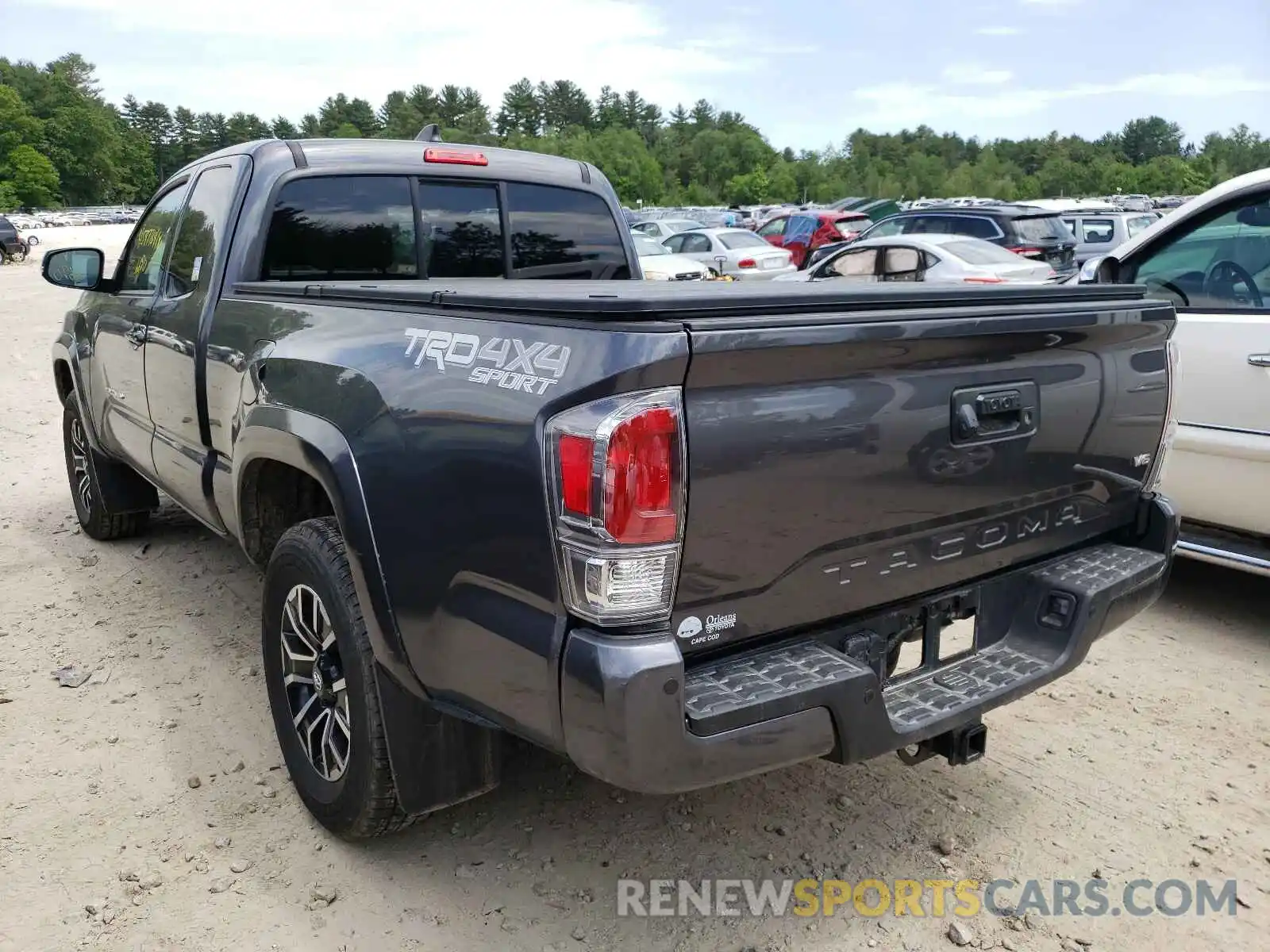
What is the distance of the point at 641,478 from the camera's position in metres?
1.95

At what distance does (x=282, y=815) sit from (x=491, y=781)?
0.86 m

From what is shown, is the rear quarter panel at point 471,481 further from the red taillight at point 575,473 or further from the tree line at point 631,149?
the tree line at point 631,149

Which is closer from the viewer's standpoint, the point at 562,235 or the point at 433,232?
the point at 433,232

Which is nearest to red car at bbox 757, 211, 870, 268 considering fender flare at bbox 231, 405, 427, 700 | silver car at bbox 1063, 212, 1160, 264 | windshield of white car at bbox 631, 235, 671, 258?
windshield of white car at bbox 631, 235, 671, 258

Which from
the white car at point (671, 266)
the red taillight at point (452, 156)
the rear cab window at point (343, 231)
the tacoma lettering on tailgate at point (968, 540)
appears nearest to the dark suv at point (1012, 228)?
the white car at point (671, 266)

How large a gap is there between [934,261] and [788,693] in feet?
37.4

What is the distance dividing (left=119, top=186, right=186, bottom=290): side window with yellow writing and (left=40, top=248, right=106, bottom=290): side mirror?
130 millimetres

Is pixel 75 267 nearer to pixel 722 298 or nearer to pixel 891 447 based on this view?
pixel 722 298

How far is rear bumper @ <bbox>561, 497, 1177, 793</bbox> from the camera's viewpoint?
196 cm

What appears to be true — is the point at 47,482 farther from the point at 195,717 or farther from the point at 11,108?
the point at 11,108

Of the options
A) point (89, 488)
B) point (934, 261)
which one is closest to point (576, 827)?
point (89, 488)

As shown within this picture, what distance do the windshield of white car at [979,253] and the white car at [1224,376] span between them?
821 cm

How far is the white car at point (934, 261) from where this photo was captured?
12406 millimetres

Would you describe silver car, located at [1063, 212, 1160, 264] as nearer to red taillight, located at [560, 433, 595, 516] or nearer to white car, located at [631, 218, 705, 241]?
white car, located at [631, 218, 705, 241]
